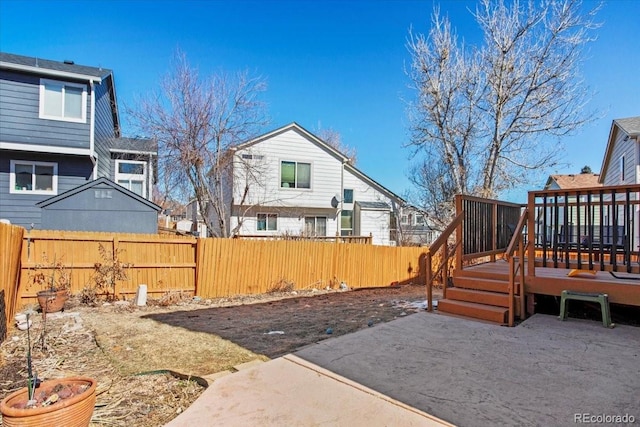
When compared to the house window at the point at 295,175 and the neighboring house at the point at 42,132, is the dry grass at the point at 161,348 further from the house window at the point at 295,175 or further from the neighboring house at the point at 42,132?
the house window at the point at 295,175

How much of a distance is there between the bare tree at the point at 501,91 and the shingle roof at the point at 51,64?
36.0 ft

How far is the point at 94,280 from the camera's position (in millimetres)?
7422

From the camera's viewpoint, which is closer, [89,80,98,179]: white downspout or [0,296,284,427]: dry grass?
[0,296,284,427]: dry grass

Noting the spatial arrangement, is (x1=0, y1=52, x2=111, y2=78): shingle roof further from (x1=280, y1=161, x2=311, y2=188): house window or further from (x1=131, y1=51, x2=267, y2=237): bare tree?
(x1=280, y1=161, x2=311, y2=188): house window

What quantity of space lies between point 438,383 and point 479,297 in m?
2.88

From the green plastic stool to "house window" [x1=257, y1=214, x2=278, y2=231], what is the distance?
12.5 m

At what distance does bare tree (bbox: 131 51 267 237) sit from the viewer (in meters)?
11.0

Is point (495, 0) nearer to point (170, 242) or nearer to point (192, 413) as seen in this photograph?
point (170, 242)

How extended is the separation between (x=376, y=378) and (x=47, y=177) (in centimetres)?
1192

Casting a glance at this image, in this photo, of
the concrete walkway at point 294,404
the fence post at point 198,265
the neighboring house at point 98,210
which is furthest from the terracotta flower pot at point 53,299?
the concrete walkway at point 294,404

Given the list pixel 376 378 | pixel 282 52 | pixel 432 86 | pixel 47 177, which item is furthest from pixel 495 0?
pixel 47 177

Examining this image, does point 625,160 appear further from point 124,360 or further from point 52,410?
point 52,410

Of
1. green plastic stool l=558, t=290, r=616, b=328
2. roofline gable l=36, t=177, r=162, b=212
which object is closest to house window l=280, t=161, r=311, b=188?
roofline gable l=36, t=177, r=162, b=212

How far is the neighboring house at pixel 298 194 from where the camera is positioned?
1527 cm
